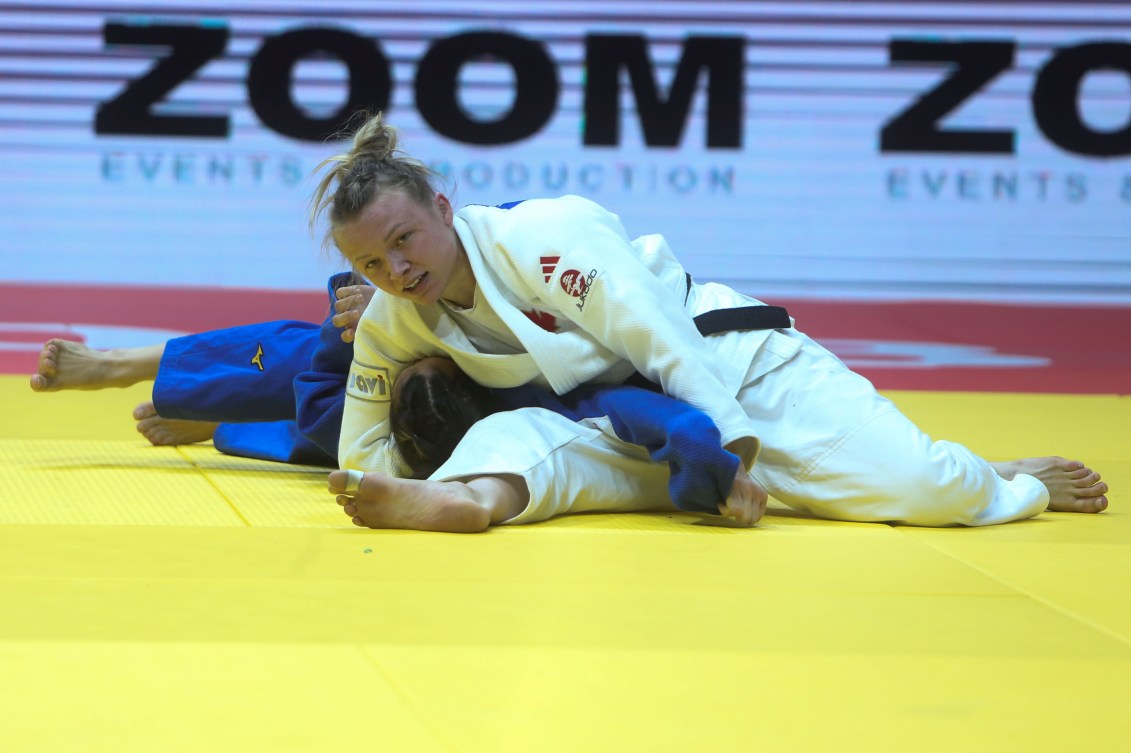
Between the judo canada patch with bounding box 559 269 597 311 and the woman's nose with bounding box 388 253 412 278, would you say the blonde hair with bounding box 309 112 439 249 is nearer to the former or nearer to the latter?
the woman's nose with bounding box 388 253 412 278

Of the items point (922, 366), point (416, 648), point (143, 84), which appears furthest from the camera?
point (143, 84)

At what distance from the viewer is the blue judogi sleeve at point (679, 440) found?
2.14 meters

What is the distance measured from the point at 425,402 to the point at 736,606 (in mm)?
993

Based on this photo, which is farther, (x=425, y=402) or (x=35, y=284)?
(x=35, y=284)

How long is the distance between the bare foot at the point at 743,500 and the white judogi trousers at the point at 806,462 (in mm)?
246

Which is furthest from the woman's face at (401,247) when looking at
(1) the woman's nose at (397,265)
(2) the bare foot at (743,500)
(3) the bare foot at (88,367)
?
(3) the bare foot at (88,367)

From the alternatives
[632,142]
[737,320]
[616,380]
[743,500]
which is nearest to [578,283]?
[616,380]

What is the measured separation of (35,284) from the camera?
23.1 feet

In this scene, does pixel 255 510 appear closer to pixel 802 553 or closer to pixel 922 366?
pixel 802 553

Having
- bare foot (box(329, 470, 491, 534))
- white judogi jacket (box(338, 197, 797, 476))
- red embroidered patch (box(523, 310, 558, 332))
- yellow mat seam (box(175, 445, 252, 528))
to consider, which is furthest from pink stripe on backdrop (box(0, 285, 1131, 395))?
bare foot (box(329, 470, 491, 534))

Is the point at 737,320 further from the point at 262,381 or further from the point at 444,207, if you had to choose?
the point at 262,381

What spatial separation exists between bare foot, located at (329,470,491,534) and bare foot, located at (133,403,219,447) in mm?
1346

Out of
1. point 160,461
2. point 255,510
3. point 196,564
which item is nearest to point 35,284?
point 160,461

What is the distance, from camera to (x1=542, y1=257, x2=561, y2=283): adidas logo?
2334 millimetres
